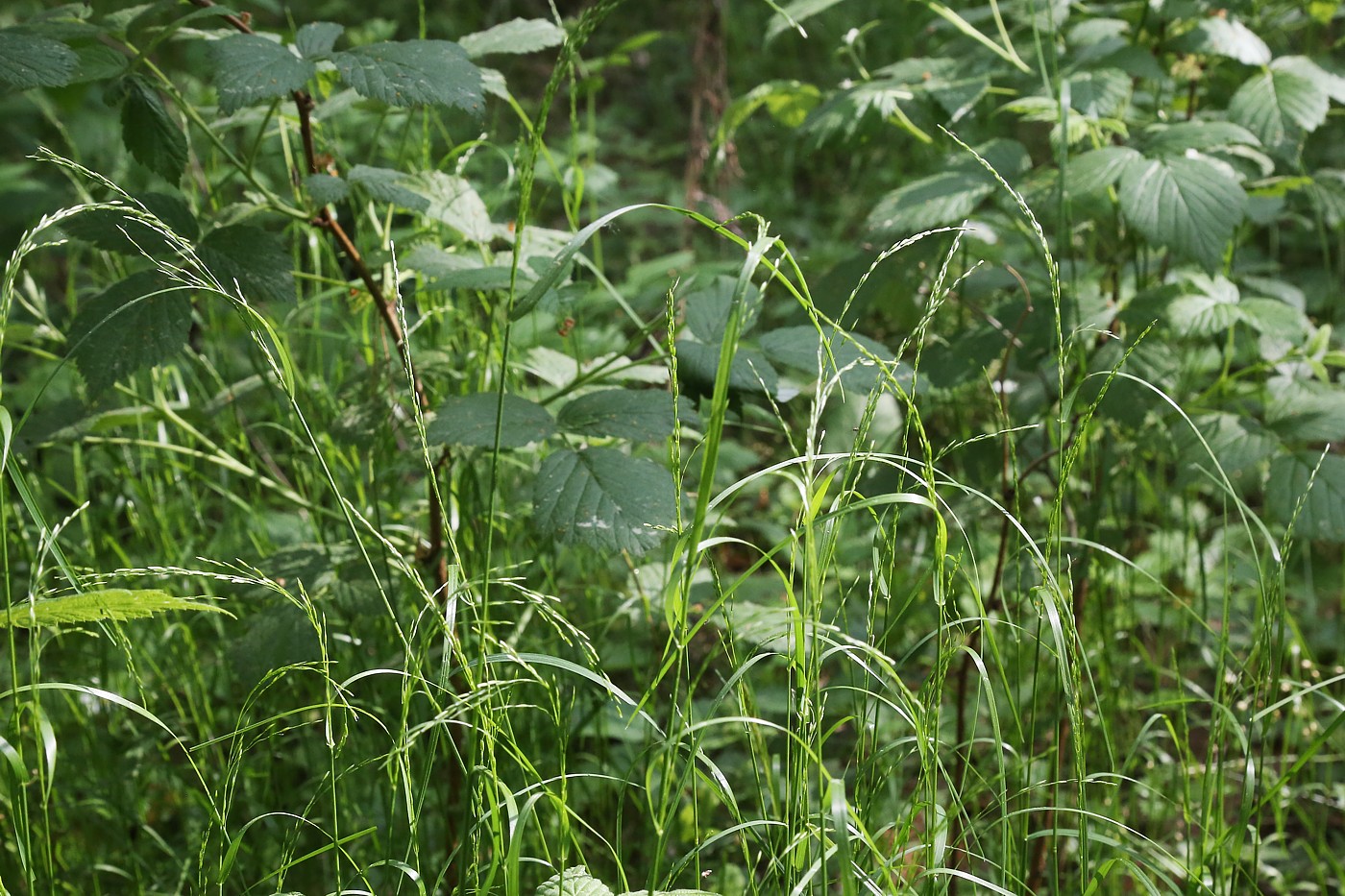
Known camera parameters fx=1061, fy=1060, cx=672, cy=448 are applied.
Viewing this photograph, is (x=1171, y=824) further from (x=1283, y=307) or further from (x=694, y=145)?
(x=694, y=145)

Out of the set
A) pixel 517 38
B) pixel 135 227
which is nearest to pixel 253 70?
pixel 135 227

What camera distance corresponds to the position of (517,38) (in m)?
1.22

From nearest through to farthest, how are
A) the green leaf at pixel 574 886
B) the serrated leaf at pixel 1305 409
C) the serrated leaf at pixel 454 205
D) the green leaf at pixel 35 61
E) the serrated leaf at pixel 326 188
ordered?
1. the green leaf at pixel 574 886
2. the green leaf at pixel 35 61
3. the serrated leaf at pixel 326 188
4. the serrated leaf at pixel 454 205
5. the serrated leaf at pixel 1305 409

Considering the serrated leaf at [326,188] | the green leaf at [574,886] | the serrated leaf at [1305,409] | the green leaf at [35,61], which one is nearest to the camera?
the green leaf at [574,886]

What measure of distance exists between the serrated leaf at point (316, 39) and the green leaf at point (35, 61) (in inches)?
7.6

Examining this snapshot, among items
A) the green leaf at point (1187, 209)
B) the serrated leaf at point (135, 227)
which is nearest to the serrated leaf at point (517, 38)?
the serrated leaf at point (135, 227)

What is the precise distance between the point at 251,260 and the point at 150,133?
15 cm

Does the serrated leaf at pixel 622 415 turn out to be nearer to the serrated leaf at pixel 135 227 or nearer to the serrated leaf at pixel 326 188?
the serrated leaf at pixel 326 188

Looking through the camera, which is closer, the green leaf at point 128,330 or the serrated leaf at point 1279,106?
the green leaf at point 128,330

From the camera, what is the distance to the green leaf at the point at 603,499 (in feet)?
2.87

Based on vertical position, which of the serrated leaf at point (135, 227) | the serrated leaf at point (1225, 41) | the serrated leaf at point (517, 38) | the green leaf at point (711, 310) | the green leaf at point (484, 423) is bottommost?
the green leaf at point (484, 423)

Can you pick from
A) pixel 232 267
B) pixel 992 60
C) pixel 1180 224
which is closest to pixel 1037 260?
pixel 992 60

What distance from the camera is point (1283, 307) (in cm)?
133

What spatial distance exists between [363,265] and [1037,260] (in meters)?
1.14
